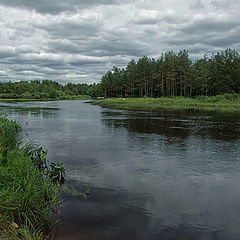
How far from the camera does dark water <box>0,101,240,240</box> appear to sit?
933 cm

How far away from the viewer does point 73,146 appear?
22328 mm

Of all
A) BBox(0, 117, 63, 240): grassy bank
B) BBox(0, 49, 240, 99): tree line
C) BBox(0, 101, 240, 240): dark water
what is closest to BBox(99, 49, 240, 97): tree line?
BBox(0, 49, 240, 99): tree line

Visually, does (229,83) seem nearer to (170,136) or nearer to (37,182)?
(170,136)

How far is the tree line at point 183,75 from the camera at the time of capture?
81.5 meters

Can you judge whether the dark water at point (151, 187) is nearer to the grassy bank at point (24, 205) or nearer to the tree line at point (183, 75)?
the grassy bank at point (24, 205)

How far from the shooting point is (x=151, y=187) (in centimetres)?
1312

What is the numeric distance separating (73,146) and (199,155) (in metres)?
8.80

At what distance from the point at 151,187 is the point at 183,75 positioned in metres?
79.5

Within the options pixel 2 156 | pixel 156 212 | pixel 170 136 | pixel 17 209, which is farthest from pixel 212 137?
pixel 17 209

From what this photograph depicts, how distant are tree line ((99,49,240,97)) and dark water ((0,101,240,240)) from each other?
6069 centimetres

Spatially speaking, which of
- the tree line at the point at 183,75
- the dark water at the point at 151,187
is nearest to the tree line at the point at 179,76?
the tree line at the point at 183,75

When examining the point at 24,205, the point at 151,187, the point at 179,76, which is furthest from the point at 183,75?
the point at 24,205

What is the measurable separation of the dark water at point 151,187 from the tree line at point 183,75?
199 feet

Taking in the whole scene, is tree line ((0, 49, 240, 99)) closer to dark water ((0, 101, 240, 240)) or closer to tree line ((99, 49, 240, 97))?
tree line ((99, 49, 240, 97))
